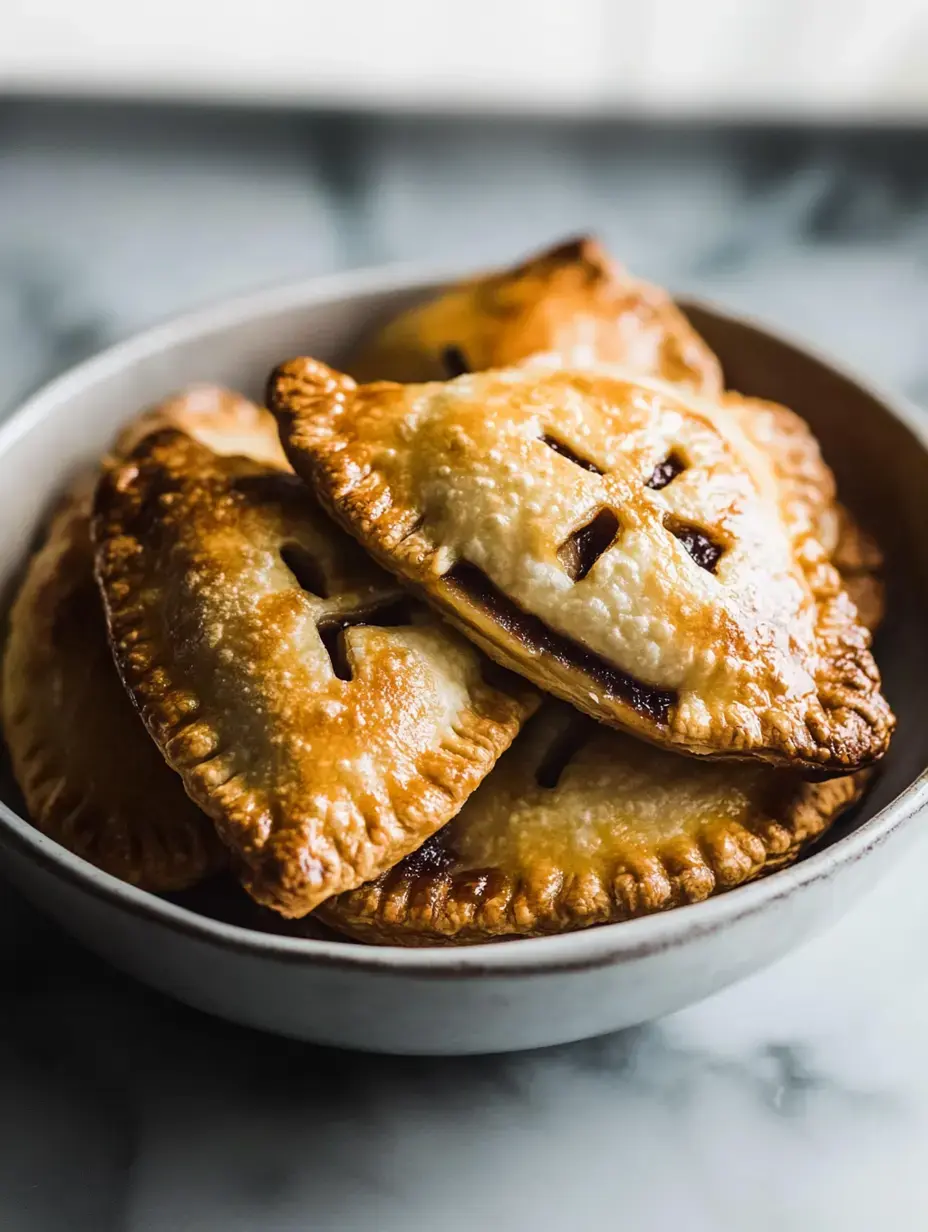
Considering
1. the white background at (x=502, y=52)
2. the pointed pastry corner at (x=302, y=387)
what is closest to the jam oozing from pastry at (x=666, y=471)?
the pointed pastry corner at (x=302, y=387)

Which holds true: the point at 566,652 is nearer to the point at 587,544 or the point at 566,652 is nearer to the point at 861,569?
the point at 587,544

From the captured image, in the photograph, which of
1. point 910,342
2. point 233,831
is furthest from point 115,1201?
point 910,342

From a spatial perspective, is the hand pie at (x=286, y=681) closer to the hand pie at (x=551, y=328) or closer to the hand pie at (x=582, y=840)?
the hand pie at (x=582, y=840)

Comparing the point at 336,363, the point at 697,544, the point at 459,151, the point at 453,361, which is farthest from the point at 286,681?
the point at 459,151

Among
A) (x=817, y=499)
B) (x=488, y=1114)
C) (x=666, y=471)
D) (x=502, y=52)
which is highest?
(x=502, y=52)

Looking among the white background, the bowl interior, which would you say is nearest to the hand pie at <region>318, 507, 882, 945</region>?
the bowl interior

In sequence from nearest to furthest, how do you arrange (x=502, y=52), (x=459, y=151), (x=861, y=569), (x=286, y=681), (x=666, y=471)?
(x=286, y=681), (x=666, y=471), (x=861, y=569), (x=459, y=151), (x=502, y=52)
